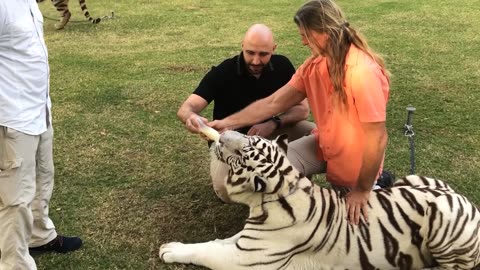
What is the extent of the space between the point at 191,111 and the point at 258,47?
617mm

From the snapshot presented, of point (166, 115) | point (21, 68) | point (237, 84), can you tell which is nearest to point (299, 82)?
point (237, 84)

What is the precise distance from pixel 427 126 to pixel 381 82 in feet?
8.55

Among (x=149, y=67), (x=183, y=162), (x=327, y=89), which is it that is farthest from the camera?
(x=149, y=67)

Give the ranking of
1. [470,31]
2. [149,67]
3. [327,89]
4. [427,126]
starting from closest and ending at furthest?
[327,89], [427,126], [149,67], [470,31]

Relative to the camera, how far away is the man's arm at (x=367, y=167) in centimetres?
286

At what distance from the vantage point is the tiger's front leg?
3066 millimetres

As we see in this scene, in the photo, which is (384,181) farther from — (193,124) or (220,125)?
(193,124)

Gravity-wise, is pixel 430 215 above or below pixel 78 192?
above

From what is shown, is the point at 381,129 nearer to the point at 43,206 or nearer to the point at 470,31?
the point at 43,206

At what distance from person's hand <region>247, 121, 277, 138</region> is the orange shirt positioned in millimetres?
376

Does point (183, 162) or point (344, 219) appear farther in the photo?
point (183, 162)

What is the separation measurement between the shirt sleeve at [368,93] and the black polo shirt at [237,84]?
1.04m

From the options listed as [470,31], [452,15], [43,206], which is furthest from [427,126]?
[452,15]

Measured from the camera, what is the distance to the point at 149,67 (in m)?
7.60
